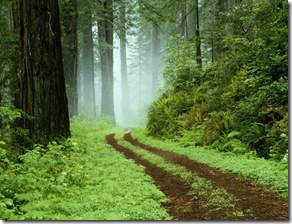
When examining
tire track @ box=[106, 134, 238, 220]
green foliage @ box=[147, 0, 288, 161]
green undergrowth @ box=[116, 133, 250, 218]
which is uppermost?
green foliage @ box=[147, 0, 288, 161]

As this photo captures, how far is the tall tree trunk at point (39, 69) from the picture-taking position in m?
8.30

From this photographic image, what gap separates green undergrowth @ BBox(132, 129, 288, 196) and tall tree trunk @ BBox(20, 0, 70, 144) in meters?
Result: 4.05

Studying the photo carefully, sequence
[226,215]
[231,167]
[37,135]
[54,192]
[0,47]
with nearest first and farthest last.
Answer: [226,215] → [54,192] → [231,167] → [37,135] → [0,47]

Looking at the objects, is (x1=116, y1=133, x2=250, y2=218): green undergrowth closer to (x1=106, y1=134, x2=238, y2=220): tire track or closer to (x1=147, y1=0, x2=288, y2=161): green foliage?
(x1=106, y1=134, x2=238, y2=220): tire track

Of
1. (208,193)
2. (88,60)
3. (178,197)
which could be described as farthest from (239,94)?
(88,60)

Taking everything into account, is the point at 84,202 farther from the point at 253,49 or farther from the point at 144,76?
the point at 144,76

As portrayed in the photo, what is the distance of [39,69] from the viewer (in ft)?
27.5

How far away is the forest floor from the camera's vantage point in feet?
14.6

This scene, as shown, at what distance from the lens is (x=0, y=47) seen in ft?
30.6

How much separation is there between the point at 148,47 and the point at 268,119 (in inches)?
1913

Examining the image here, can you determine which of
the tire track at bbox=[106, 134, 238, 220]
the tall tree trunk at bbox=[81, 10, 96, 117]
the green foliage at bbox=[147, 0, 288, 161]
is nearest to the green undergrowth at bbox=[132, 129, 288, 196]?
the green foliage at bbox=[147, 0, 288, 161]

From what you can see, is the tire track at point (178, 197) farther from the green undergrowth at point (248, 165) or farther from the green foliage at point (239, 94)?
the green foliage at point (239, 94)

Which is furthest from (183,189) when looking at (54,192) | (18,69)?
(18,69)

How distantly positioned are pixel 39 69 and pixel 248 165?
5.58m
